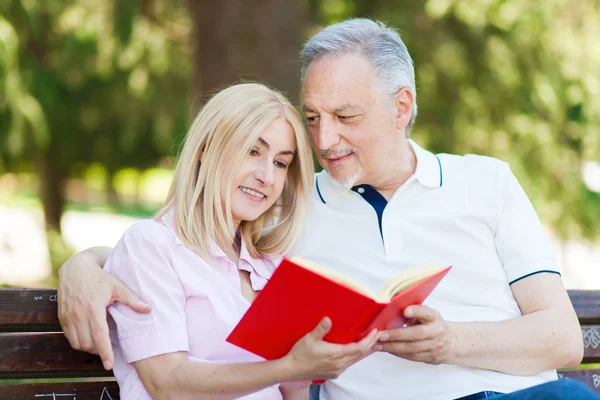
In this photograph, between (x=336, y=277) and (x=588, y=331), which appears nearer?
(x=336, y=277)

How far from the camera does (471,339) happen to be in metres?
2.46

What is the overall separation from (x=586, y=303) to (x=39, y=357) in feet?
6.86

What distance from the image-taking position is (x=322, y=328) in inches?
75.7

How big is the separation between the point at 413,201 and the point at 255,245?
626 mm

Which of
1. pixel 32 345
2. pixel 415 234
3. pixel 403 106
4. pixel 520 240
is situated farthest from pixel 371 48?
pixel 32 345

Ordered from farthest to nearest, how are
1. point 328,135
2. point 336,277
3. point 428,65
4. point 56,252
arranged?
point 56,252
point 428,65
point 328,135
point 336,277

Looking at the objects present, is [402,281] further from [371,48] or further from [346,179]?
[371,48]

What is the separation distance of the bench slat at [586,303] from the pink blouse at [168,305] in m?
1.35

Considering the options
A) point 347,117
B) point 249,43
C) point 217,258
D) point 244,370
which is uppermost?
point 249,43

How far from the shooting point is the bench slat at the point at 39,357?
2504mm

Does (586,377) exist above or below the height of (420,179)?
below

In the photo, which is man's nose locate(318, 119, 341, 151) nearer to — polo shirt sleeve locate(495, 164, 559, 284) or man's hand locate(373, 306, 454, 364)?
polo shirt sleeve locate(495, 164, 559, 284)

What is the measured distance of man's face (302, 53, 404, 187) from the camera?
2.87m

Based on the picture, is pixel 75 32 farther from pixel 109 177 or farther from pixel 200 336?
pixel 200 336
